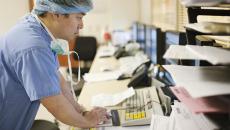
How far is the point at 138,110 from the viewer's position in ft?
5.05

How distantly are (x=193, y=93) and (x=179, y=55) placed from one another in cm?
36

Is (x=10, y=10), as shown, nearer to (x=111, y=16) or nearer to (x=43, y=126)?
(x=43, y=126)

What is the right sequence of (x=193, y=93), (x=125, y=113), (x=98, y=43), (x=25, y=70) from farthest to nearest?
(x=98, y=43), (x=125, y=113), (x=25, y=70), (x=193, y=93)

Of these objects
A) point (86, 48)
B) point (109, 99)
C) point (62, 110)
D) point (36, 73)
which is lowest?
point (86, 48)

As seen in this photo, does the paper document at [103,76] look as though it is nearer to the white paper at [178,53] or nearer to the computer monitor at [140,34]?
the computer monitor at [140,34]

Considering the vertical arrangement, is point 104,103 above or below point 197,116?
below

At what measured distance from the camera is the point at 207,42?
116cm

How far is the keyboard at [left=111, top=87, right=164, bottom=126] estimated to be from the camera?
1409 mm

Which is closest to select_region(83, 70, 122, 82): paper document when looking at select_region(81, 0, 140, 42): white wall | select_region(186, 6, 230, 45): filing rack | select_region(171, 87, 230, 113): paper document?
select_region(186, 6, 230, 45): filing rack

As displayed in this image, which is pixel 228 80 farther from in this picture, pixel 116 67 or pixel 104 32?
pixel 104 32

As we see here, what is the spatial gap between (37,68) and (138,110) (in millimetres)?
581

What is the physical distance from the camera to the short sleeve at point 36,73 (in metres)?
1.19

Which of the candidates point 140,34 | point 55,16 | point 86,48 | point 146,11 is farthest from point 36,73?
point 146,11

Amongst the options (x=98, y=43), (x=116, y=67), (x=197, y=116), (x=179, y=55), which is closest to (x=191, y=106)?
(x=197, y=116)
